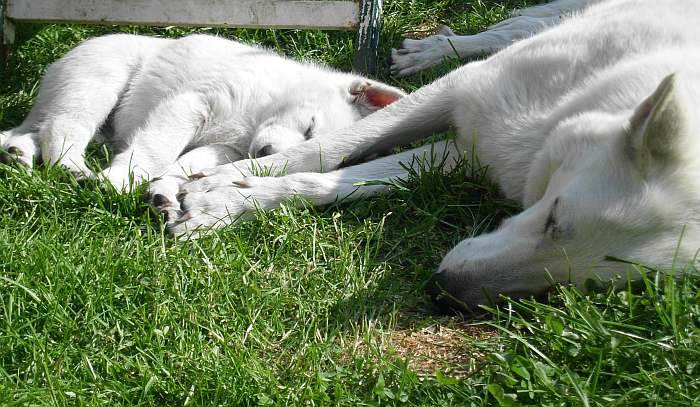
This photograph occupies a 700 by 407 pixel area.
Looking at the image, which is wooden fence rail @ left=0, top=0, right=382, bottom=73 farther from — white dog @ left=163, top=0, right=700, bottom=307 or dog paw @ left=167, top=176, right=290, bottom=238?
dog paw @ left=167, top=176, right=290, bottom=238

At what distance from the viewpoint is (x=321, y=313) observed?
371cm

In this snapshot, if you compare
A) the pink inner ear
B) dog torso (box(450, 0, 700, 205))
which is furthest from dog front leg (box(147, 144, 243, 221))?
dog torso (box(450, 0, 700, 205))

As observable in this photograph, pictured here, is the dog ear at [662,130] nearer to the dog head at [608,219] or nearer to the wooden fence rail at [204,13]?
the dog head at [608,219]

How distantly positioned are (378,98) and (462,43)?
138cm

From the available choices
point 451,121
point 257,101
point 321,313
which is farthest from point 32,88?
point 321,313

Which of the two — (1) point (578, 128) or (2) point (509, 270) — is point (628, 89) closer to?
(1) point (578, 128)

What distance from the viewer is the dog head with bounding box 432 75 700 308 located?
3418 mm

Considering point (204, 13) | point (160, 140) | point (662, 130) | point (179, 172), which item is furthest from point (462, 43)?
point (662, 130)

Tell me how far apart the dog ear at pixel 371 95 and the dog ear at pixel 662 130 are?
2.19m

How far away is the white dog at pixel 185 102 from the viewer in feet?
16.9

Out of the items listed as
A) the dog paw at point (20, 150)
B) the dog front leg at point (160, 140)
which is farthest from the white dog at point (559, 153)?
the dog paw at point (20, 150)

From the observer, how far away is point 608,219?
346 cm

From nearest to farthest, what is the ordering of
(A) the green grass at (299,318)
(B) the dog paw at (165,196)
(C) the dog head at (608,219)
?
1. (A) the green grass at (299,318)
2. (C) the dog head at (608,219)
3. (B) the dog paw at (165,196)

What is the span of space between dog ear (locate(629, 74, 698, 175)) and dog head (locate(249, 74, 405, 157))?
7.20ft
